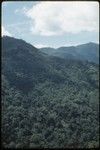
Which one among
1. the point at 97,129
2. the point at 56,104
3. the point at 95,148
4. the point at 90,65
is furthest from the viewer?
the point at 90,65

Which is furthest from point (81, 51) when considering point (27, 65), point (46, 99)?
point (46, 99)

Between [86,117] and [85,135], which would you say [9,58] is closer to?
[86,117]

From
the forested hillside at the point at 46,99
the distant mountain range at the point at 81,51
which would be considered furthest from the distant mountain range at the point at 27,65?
the distant mountain range at the point at 81,51

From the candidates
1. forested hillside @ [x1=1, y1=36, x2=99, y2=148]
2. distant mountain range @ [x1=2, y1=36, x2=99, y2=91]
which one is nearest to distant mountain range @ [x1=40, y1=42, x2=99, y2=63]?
distant mountain range @ [x1=2, y1=36, x2=99, y2=91]

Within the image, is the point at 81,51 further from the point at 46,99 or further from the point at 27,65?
the point at 46,99

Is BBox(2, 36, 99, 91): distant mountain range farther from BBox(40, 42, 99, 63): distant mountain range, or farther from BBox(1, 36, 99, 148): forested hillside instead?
BBox(40, 42, 99, 63): distant mountain range

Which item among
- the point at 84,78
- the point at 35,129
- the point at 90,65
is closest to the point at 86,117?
the point at 35,129

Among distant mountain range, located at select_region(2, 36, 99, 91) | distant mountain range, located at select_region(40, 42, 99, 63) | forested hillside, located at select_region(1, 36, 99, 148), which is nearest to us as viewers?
forested hillside, located at select_region(1, 36, 99, 148)

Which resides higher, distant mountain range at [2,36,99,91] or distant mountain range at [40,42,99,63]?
distant mountain range at [40,42,99,63]
